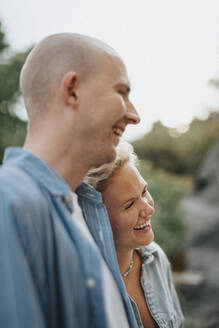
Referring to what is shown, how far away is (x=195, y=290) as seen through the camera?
5590 mm

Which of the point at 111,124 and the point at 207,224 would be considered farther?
the point at 207,224

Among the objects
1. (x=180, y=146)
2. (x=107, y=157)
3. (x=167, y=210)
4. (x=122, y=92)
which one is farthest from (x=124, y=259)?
(x=180, y=146)

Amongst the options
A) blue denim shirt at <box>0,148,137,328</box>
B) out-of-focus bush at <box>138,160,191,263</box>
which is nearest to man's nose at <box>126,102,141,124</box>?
blue denim shirt at <box>0,148,137,328</box>

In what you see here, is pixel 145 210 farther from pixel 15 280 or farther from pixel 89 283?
pixel 15 280

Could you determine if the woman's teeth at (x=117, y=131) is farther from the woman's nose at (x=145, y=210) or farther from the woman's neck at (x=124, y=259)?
the woman's neck at (x=124, y=259)

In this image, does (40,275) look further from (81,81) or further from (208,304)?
(208,304)

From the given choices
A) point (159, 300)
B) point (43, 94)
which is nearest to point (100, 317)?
point (43, 94)

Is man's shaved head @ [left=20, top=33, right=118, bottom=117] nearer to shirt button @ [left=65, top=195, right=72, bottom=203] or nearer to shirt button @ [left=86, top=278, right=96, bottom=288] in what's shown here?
shirt button @ [left=65, top=195, right=72, bottom=203]

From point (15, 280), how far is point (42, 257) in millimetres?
89

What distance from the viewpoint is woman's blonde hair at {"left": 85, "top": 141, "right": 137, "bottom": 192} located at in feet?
4.64

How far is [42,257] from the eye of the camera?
0.82 m

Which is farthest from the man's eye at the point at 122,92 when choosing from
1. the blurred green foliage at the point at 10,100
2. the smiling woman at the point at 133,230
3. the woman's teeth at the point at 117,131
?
the blurred green foliage at the point at 10,100

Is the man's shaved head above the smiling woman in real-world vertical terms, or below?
above

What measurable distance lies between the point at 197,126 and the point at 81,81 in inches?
585
